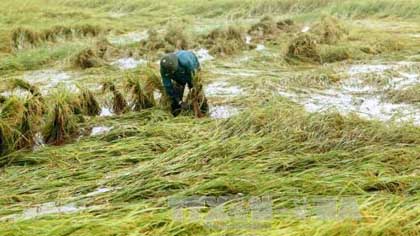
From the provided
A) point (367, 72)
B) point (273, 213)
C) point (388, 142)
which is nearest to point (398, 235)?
point (273, 213)

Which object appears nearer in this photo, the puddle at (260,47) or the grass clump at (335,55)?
the grass clump at (335,55)

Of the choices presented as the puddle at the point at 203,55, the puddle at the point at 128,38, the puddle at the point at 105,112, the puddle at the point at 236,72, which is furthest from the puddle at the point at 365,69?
the puddle at the point at 128,38

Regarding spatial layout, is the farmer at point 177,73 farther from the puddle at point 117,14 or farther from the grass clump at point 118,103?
the puddle at point 117,14

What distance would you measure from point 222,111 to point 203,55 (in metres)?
3.78

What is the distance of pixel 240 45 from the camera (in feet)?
33.4

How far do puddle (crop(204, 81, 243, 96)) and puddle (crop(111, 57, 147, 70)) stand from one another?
2.05 m

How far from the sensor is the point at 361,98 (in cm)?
660

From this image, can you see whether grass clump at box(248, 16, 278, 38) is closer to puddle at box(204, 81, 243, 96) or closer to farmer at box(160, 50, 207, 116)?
puddle at box(204, 81, 243, 96)

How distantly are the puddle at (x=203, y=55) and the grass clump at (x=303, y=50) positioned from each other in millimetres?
1478

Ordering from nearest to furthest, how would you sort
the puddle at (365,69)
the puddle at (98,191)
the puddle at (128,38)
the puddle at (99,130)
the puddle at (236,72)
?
1. the puddle at (98,191)
2. the puddle at (99,130)
3. the puddle at (365,69)
4. the puddle at (236,72)
5. the puddle at (128,38)

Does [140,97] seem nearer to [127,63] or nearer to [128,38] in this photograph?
[127,63]

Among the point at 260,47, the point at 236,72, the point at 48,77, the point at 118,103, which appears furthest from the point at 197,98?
the point at 260,47

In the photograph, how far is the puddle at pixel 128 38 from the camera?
11117 mm

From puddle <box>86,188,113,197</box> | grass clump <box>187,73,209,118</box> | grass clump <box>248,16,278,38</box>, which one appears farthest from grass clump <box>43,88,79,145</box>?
grass clump <box>248,16,278,38</box>
